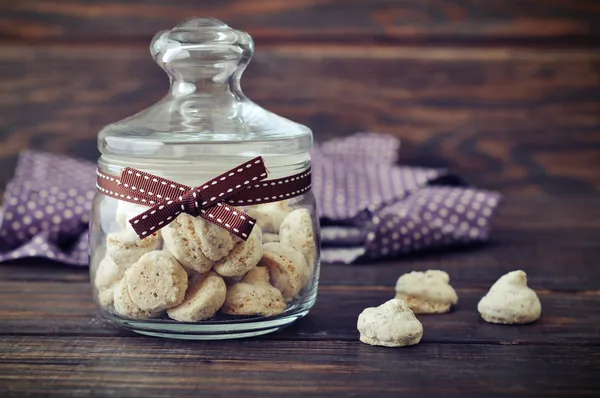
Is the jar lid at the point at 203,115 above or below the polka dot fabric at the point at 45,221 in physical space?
above

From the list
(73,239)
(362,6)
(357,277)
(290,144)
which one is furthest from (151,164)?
(362,6)

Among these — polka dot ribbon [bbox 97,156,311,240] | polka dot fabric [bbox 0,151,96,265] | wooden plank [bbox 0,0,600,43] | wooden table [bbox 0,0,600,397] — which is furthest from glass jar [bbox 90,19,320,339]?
wooden plank [bbox 0,0,600,43]

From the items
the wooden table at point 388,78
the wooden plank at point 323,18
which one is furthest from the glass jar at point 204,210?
the wooden plank at point 323,18

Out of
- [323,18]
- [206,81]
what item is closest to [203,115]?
[206,81]

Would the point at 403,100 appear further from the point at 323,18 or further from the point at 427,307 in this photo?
the point at 427,307

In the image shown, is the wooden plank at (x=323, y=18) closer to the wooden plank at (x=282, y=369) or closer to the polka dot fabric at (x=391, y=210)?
the polka dot fabric at (x=391, y=210)

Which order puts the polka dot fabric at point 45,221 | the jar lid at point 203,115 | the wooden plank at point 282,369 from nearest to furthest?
the wooden plank at point 282,369
the jar lid at point 203,115
the polka dot fabric at point 45,221

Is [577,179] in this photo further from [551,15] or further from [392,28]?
[392,28]
